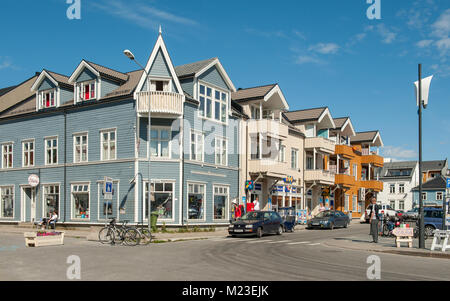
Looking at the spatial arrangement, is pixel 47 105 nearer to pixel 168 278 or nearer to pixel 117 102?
pixel 117 102

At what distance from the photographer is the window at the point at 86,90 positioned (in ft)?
104

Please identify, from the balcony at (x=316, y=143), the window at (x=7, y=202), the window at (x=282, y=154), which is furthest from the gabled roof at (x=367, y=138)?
the window at (x=7, y=202)

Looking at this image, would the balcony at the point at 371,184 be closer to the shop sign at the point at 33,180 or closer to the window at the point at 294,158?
the window at the point at 294,158

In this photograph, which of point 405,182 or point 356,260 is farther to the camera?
point 405,182

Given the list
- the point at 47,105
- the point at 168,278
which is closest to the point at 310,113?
the point at 47,105

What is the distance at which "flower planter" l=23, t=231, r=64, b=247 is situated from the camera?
1908 centimetres

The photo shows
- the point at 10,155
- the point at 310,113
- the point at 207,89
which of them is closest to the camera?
the point at 207,89

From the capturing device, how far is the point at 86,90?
32094mm

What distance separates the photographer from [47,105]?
34531mm

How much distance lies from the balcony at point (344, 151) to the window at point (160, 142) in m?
25.2

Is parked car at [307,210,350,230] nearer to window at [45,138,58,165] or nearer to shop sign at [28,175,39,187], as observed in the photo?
window at [45,138,58,165]

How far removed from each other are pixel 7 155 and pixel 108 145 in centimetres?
1105

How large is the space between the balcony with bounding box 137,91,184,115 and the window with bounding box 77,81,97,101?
15.7ft
